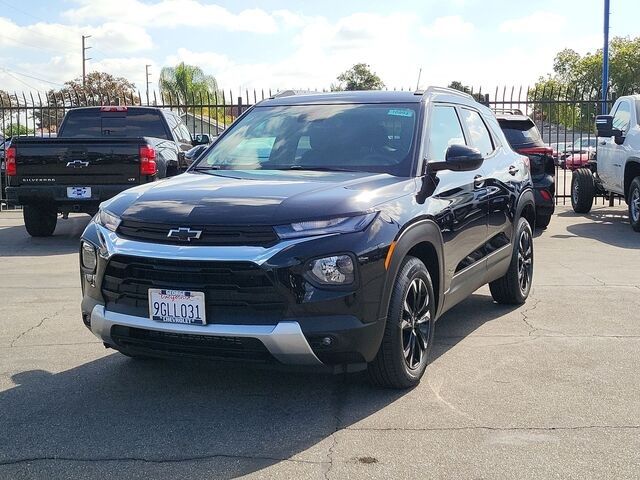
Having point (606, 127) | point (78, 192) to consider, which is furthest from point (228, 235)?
point (606, 127)

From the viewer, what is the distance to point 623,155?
12.5 metres

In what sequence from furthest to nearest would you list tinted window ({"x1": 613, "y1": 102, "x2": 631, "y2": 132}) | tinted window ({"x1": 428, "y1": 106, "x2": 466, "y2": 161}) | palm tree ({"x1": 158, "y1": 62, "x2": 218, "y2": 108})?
palm tree ({"x1": 158, "y1": 62, "x2": 218, "y2": 108})
tinted window ({"x1": 613, "y1": 102, "x2": 631, "y2": 132})
tinted window ({"x1": 428, "y1": 106, "x2": 466, "y2": 161})

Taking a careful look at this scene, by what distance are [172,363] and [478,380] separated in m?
2.00

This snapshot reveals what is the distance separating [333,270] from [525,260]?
349 cm

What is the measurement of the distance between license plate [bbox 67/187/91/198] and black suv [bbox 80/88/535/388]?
231 inches

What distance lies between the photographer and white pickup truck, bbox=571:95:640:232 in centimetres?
1204

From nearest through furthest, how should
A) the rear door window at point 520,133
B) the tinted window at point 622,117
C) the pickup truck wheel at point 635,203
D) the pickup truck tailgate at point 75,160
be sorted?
the pickup truck tailgate at point 75,160 < the rear door window at point 520,133 < the pickup truck wheel at point 635,203 < the tinted window at point 622,117

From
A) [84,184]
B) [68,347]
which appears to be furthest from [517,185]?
[84,184]

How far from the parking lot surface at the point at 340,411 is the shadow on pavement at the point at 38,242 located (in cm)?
415

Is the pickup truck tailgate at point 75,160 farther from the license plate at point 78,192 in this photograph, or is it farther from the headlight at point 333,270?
the headlight at point 333,270

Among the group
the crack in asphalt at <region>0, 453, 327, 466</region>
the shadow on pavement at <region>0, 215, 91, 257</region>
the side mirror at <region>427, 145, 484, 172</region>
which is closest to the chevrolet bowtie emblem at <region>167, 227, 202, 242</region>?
the crack in asphalt at <region>0, 453, 327, 466</region>

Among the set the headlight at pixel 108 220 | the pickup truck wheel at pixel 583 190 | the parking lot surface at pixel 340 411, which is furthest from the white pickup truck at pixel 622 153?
the headlight at pixel 108 220

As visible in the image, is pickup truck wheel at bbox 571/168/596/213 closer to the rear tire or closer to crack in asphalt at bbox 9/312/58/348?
the rear tire

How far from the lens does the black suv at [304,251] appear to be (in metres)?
3.87
